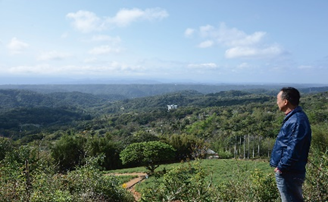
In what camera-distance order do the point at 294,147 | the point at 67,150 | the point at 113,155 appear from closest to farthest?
the point at 294,147 → the point at 67,150 → the point at 113,155

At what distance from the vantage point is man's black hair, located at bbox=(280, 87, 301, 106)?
281 cm

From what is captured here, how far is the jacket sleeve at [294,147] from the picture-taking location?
2.56 meters

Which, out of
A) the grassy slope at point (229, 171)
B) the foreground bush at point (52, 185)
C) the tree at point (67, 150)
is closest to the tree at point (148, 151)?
the grassy slope at point (229, 171)

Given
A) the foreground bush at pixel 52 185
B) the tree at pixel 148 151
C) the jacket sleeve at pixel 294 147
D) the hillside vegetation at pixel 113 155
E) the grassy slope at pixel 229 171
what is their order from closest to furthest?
the jacket sleeve at pixel 294 147, the foreground bush at pixel 52 185, the hillside vegetation at pixel 113 155, the grassy slope at pixel 229 171, the tree at pixel 148 151

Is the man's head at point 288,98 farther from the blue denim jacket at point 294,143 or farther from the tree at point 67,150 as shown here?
the tree at point 67,150

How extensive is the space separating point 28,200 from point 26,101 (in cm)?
15954

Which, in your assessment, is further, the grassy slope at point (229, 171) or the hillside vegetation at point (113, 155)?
the grassy slope at point (229, 171)

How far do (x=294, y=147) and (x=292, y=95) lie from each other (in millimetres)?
674

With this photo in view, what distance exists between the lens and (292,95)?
283 cm

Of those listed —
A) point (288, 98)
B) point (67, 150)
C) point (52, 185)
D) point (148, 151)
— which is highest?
point (288, 98)

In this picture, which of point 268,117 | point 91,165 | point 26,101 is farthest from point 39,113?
point 91,165

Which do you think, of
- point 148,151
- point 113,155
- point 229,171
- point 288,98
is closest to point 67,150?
point 113,155

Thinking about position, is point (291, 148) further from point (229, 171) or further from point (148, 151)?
point (229, 171)

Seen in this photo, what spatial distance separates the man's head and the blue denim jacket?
9 cm
